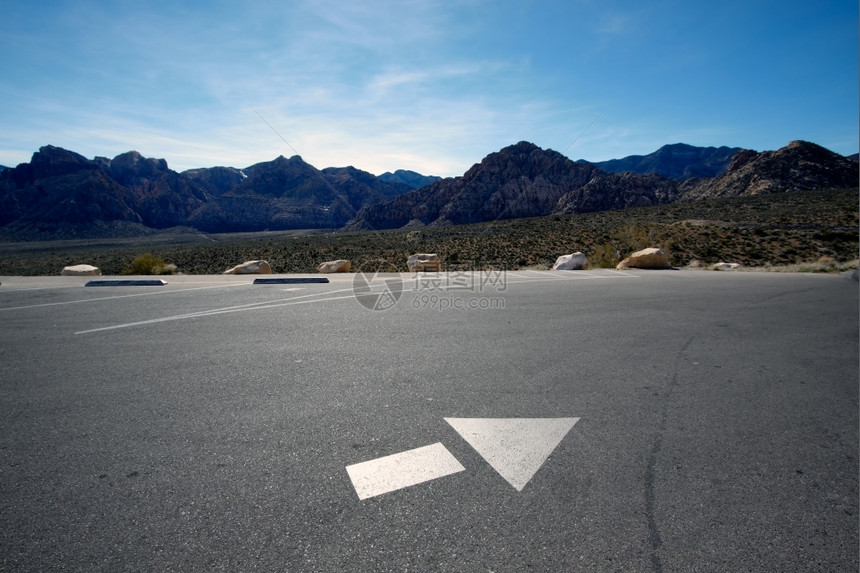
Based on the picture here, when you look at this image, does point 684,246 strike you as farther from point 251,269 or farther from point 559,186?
point 559,186

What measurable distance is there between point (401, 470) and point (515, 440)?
0.85 metres

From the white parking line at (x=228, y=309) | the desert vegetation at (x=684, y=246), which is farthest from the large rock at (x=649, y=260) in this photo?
the white parking line at (x=228, y=309)

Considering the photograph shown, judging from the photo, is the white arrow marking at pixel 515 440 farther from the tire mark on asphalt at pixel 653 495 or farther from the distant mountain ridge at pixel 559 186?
the distant mountain ridge at pixel 559 186

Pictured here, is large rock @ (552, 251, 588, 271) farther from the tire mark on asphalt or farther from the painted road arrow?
the painted road arrow

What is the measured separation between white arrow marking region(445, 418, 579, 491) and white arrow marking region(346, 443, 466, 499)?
261 mm

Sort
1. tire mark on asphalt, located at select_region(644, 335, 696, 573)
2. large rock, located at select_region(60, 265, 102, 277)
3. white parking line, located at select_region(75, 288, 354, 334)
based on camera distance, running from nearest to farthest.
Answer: tire mark on asphalt, located at select_region(644, 335, 696, 573), white parking line, located at select_region(75, 288, 354, 334), large rock, located at select_region(60, 265, 102, 277)

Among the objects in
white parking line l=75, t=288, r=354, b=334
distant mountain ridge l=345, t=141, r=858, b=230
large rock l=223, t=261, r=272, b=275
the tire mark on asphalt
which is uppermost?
distant mountain ridge l=345, t=141, r=858, b=230

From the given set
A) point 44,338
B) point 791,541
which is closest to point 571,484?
point 791,541

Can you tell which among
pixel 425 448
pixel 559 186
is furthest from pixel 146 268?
pixel 559 186

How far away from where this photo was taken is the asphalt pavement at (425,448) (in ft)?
6.79

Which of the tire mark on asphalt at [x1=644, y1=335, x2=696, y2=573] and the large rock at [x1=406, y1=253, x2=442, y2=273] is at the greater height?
the large rock at [x1=406, y1=253, x2=442, y2=273]

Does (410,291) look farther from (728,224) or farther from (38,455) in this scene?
(728,224)

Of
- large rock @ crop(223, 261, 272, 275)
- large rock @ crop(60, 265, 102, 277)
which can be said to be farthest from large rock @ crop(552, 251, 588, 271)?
large rock @ crop(60, 265, 102, 277)

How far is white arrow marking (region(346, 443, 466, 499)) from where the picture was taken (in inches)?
98.7
